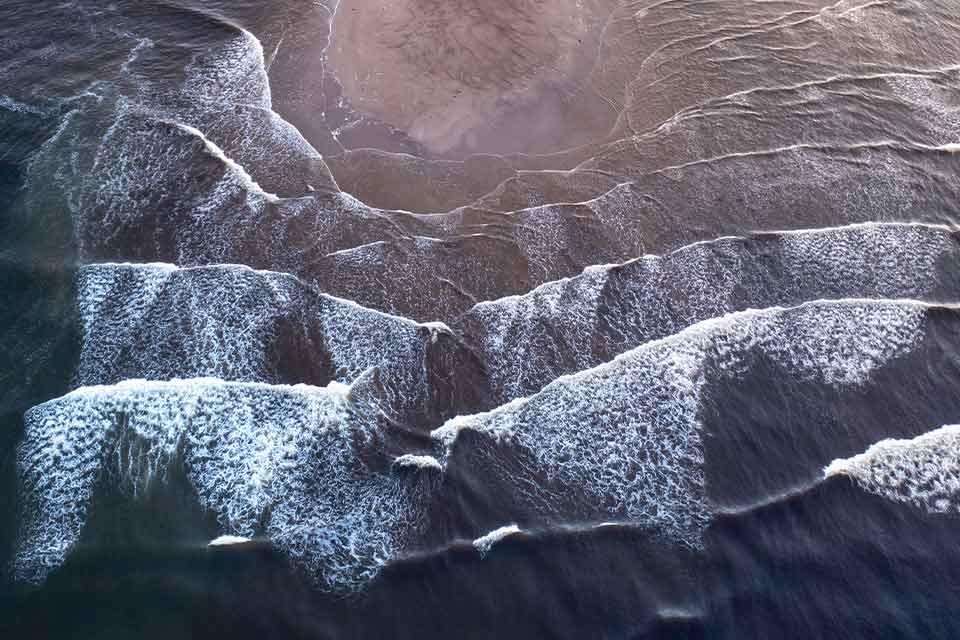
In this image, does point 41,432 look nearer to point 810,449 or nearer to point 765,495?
point 765,495

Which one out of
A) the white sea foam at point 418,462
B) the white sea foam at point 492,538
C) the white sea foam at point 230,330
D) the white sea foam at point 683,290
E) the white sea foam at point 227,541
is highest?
the white sea foam at point 683,290

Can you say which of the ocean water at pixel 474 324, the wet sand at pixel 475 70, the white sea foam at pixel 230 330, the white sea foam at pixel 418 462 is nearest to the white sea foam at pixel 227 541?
the ocean water at pixel 474 324

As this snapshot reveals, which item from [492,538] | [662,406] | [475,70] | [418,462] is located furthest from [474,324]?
[475,70]

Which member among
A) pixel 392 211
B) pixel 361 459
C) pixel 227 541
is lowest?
pixel 227 541

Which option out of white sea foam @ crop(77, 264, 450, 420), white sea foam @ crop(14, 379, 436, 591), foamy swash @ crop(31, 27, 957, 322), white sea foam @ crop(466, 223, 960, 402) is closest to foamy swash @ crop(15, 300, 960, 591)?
white sea foam @ crop(14, 379, 436, 591)

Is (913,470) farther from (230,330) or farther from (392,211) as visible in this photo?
(230,330)

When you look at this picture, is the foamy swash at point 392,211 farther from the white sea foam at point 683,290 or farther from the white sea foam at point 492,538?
the white sea foam at point 492,538
